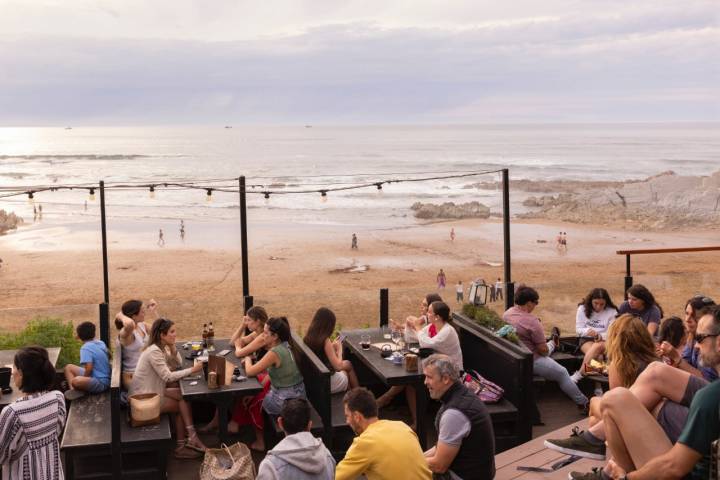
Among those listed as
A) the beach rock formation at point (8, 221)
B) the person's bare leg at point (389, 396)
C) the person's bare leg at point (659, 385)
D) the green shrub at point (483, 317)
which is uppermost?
the beach rock formation at point (8, 221)

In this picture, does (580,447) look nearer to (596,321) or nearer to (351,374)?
(351,374)

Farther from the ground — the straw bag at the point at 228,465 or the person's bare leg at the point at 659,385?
the person's bare leg at the point at 659,385

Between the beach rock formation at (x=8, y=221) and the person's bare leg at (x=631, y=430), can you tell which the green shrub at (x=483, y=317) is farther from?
the beach rock formation at (x=8, y=221)

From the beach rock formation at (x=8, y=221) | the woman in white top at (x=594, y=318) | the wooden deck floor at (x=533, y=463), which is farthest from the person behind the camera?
the beach rock formation at (x=8, y=221)

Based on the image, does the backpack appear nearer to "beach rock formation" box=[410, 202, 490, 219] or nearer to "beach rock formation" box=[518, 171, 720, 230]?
"beach rock formation" box=[410, 202, 490, 219]

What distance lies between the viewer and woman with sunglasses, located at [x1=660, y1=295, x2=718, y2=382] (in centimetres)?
557

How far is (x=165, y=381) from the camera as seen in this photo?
692 centimetres

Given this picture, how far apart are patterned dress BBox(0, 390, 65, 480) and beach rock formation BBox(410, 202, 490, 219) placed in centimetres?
4021

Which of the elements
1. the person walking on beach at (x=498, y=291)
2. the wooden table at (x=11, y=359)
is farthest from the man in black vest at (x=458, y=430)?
the person walking on beach at (x=498, y=291)

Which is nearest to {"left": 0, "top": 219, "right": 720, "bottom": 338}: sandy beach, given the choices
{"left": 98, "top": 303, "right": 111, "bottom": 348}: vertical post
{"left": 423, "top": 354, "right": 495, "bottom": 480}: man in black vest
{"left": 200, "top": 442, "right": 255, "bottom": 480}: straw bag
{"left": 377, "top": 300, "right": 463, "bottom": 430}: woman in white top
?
{"left": 98, "top": 303, "right": 111, "bottom": 348}: vertical post

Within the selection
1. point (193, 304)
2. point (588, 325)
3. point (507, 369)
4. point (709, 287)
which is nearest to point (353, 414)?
point (507, 369)

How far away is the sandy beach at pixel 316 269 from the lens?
57.6ft

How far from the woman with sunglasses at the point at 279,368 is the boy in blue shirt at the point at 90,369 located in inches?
59.6

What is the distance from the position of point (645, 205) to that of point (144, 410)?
48.4 meters
